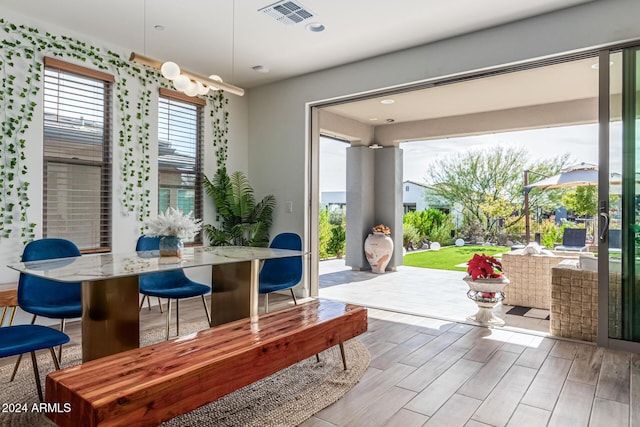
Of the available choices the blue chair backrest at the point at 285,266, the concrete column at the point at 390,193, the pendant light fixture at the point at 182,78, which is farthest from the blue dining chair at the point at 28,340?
the concrete column at the point at 390,193

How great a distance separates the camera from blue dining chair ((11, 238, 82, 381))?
9.20ft

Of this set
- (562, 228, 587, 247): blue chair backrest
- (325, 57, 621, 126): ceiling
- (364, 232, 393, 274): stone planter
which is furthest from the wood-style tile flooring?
(562, 228, 587, 247): blue chair backrest

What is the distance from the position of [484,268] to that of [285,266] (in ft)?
6.35

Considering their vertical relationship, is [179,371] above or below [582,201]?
below

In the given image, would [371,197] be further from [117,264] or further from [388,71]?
[117,264]

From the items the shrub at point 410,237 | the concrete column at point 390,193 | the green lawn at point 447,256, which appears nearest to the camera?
the concrete column at point 390,193

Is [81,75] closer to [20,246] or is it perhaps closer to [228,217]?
[20,246]

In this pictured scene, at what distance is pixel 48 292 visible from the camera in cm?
301

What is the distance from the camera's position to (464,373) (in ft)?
9.05

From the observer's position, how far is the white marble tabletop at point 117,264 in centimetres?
210

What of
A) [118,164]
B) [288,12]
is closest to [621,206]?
[288,12]

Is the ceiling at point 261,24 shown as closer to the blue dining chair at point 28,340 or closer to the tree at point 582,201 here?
the blue dining chair at point 28,340

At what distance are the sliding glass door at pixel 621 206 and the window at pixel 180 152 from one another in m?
4.31

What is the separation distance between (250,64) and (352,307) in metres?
3.25
